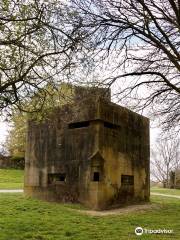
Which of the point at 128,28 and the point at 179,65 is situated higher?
the point at 128,28

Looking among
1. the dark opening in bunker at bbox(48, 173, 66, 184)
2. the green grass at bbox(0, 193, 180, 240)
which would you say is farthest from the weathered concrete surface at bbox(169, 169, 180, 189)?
the green grass at bbox(0, 193, 180, 240)

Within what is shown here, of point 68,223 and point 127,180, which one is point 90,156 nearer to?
point 127,180

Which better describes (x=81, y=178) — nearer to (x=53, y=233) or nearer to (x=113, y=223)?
(x=113, y=223)

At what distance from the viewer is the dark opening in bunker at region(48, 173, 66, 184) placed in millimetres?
16717

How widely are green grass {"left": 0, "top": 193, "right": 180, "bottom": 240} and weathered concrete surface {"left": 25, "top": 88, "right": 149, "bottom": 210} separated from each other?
1.17 m

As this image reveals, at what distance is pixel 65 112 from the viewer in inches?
662

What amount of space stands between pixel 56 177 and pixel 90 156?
86.2 inches

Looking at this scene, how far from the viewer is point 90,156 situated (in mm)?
15703

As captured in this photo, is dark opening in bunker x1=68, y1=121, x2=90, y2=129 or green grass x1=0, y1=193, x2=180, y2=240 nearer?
green grass x1=0, y1=193, x2=180, y2=240

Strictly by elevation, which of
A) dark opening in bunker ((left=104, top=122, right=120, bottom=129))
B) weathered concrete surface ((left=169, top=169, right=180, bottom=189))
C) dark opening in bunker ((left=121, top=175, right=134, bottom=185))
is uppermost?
dark opening in bunker ((left=104, top=122, right=120, bottom=129))

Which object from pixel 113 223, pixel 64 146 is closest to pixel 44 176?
pixel 64 146

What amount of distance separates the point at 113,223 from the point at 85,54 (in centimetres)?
512

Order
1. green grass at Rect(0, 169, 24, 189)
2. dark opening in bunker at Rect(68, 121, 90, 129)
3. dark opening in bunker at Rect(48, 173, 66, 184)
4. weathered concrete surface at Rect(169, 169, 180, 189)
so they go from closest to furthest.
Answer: dark opening in bunker at Rect(68, 121, 90, 129)
dark opening in bunker at Rect(48, 173, 66, 184)
green grass at Rect(0, 169, 24, 189)
weathered concrete surface at Rect(169, 169, 180, 189)

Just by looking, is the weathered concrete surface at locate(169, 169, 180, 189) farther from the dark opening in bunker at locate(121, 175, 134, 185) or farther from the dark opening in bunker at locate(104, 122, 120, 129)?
the dark opening in bunker at locate(104, 122, 120, 129)
